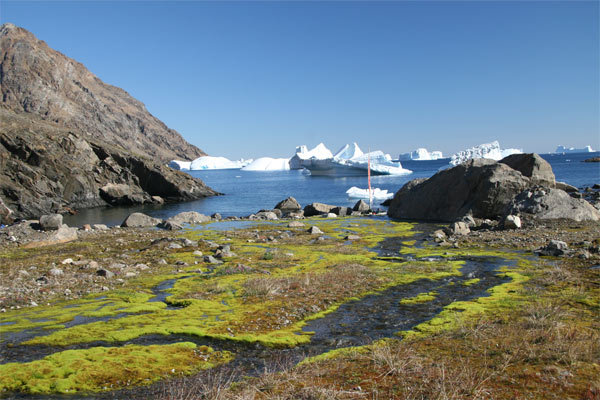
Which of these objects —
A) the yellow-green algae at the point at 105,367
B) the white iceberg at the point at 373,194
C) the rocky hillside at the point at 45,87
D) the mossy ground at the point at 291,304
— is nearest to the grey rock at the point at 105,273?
the mossy ground at the point at 291,304

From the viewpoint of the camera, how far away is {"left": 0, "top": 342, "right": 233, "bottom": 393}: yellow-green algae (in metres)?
6.77

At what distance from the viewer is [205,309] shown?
11.3 meters

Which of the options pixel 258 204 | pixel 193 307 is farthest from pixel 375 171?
pixel 193 307

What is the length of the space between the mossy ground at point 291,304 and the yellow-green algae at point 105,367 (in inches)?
2.2

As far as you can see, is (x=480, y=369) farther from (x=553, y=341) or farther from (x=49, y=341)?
(x=49, y=341)

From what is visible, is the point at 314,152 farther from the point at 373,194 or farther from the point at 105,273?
the point at 105,273

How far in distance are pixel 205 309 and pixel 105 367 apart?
4.00 meters

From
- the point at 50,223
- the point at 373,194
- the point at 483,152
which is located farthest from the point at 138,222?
the point at 483,152

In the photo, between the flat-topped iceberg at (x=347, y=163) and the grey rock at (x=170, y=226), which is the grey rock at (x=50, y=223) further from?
the flat-topped iceberg at (x=347, y=163)

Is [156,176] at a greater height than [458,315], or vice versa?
[156,176]

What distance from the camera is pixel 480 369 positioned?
6.72 m

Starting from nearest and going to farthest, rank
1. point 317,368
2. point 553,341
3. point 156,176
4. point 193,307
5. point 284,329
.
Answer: point 317,368 < point 553,341 < point 284,329 < point 193,307 < point 156,176

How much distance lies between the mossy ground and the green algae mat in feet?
0.13

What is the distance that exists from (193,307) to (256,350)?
11.9 ft
